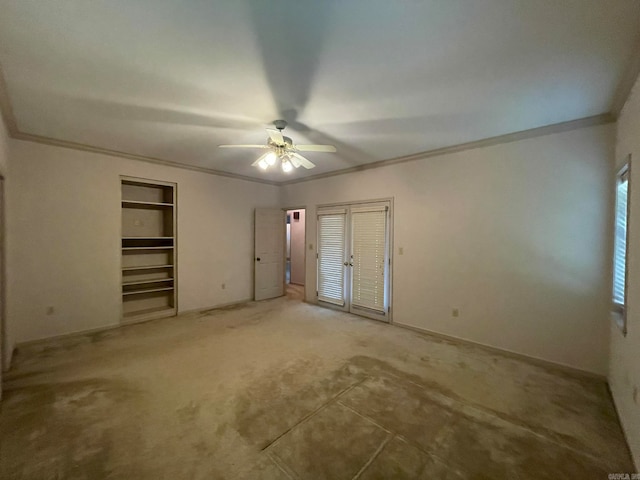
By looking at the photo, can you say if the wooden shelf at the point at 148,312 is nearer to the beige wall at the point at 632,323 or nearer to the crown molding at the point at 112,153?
the crown molding at the point at 112,153

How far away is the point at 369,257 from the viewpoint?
4.69 m

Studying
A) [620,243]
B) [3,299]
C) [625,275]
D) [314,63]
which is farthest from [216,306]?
[620,243]

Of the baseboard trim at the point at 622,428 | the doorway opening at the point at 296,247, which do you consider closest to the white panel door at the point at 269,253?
the doorway opening at the point at 296,247

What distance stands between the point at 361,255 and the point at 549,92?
10.5 ft

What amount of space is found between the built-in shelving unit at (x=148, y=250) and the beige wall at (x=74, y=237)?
0.70 ft

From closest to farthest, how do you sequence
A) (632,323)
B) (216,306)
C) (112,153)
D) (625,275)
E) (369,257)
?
(632,323), (625,275), (112,153), (369,257), (216,306)

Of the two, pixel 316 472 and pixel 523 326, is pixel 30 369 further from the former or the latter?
pixel 523 326

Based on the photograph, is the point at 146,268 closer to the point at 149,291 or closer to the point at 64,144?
the point at 149,291

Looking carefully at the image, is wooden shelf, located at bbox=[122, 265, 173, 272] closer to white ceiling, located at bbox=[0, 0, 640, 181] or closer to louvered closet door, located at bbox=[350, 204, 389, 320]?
white ceiling, located at bbox=[0, 0, 640, 181]

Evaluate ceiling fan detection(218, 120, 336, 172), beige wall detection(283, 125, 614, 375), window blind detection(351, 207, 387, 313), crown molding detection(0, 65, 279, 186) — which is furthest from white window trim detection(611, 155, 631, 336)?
crown molding detection(0, 65, 279, 186)

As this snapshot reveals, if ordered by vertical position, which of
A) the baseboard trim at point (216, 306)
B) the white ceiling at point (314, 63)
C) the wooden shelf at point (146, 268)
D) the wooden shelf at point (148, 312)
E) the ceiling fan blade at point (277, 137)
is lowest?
the baseboard trim at point (216, 306)

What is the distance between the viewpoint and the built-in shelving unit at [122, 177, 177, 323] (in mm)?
4500

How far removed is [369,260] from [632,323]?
10.2ft

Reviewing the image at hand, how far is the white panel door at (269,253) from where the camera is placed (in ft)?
19.4
